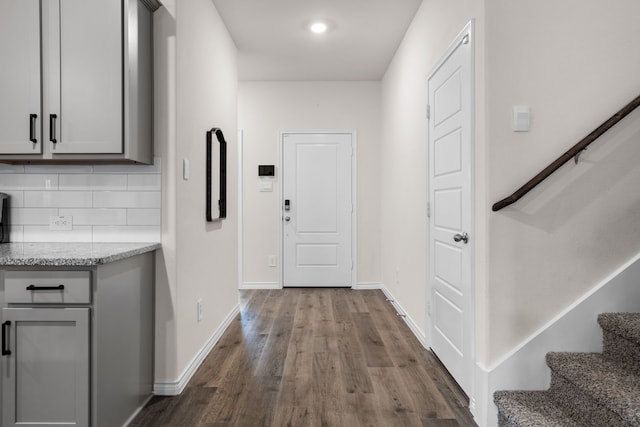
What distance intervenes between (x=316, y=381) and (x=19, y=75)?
7.44 ft

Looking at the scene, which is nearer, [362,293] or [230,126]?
[230,126]

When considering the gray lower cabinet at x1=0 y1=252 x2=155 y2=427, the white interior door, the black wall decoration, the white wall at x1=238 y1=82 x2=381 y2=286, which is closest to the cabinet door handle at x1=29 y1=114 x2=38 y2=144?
the gray lower cabinet at x1=0 y1=252 x2=155 y2=427

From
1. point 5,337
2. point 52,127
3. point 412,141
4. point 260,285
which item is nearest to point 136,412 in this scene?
point 5,337

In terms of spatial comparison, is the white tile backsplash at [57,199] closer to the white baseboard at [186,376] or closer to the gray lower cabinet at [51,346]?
the gray lower cabinet at [51,346]

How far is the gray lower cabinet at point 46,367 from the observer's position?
1.63 m

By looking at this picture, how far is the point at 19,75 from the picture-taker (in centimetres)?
195

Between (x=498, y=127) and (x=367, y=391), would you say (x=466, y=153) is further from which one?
(x=367, y=391)

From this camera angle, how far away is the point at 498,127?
184 centimetres

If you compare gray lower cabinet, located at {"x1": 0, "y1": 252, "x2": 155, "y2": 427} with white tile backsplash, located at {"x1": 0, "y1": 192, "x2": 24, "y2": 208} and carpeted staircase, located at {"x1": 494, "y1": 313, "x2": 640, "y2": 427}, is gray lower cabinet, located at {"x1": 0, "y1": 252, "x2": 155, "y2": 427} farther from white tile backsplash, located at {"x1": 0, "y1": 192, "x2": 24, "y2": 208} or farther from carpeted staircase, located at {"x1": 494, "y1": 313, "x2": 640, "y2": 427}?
carpeted staircase, located at {"x1": 494, "y1": 313, "x2": 640, "y2": 427}

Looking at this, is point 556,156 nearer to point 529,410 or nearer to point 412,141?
point 529,410

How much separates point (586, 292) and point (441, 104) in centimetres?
137

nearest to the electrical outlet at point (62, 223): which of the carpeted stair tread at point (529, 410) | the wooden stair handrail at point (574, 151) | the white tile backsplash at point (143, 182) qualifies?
the white tile backsplash at point (143, 182)

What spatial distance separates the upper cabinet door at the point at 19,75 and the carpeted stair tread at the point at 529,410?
2.53 metres

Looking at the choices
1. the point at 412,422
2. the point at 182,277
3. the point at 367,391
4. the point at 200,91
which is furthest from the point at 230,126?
the point at 412,422
